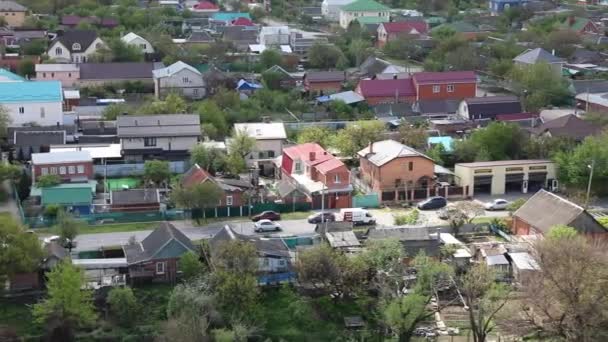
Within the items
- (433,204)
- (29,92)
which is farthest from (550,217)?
(29,92)

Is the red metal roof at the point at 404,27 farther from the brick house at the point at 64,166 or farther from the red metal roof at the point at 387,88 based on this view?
the brick house at the point at 64,166

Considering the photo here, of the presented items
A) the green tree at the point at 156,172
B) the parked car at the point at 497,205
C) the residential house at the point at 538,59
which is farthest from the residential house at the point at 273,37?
the parked car at the point at 497,205

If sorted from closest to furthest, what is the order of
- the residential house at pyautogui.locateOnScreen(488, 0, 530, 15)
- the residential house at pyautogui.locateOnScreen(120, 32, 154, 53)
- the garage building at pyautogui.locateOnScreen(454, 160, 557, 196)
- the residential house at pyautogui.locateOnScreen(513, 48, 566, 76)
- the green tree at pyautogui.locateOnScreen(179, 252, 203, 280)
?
the green tree at pyautogui.locateOnScreen(179, 252, 203, 280)
the garage building at pyautogui.locateOnScreen(454, 160, 557, 196)
the residential house at pyautogui.locateOnScreen(513, 48, 566, 76)
the residential house at pyautogui.locateOnScreen(120, 32, 154, 53)
the residential house at pyautogui.locateOnScreen(488, 0, 530, 15)

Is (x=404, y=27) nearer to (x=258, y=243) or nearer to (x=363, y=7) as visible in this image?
(x=363, y=7)

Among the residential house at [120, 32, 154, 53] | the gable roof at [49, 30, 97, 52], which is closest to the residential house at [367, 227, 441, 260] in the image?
the gable roof at [49, 30, 97, 52]

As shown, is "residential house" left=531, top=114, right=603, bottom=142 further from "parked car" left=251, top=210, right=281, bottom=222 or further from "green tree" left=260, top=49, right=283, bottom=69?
"green tree" left=260, top=49, right=283, bottom=69

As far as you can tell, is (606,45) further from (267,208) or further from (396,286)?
(396,286)
